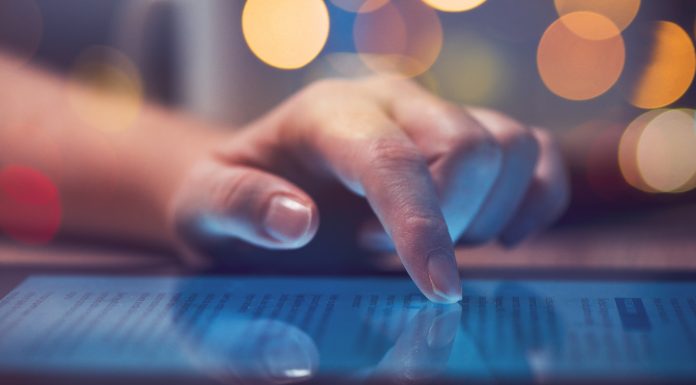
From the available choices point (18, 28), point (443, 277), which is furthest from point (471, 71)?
point (443, 277)

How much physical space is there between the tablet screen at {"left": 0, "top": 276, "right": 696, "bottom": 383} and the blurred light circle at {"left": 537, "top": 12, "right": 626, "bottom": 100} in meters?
1.04

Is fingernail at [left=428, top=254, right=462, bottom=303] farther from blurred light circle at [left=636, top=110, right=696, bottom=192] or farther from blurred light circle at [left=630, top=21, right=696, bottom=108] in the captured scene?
blurred light circle at [left=630, top=21, right=696, bottom=108]

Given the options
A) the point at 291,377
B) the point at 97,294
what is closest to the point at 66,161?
the point at 97,294

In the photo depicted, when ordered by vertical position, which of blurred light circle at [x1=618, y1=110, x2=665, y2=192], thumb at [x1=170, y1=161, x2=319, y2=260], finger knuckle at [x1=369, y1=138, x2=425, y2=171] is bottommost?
blurred light circle at [x1=618, y1=110, x2=665, y2=192]

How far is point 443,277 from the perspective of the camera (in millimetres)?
480

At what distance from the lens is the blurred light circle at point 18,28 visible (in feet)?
3.84

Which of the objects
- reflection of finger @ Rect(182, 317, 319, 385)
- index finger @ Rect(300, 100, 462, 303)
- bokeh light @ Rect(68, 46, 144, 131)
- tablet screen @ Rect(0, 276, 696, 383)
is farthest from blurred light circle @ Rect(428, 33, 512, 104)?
reflection of finger @ Rect(182, 317, 319, 385)

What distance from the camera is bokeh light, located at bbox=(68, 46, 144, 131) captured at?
1.12m

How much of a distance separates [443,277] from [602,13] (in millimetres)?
1223

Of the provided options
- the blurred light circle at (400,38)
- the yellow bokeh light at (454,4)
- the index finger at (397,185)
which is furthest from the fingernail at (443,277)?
the yellow bokeh light at (454,4)

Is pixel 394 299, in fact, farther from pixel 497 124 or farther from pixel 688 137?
pixel 688 137

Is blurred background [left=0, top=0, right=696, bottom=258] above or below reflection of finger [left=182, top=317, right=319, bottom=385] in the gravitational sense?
below

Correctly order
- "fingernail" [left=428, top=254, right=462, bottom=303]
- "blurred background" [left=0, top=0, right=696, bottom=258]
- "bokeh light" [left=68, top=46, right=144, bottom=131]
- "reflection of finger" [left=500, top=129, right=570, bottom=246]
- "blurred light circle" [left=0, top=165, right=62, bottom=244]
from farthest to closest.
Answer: "blurred background" [left=0, top=0, right=696, bottom=258] → "bokeh light" [left=68, top=46, right=144, bottom=131] → "blurred light circle" [left=0, top=165, right=62, bottom=244] → "reflection of finger" [left=500, top=129, right=570, bottom=246] → "fingernail" [left=428, top=254, right=462, bottom=303]

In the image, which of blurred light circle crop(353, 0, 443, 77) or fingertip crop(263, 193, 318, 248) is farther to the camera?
blurred light circle crop(353, 0, 443, 77)
